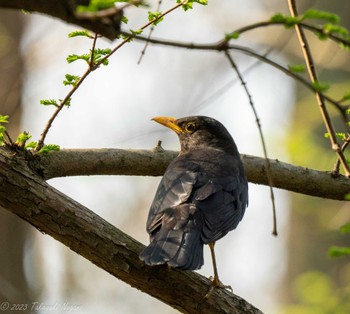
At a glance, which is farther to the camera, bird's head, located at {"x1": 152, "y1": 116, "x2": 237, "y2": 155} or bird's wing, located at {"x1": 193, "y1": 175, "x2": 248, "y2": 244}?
bird's head, located at {"x1": 152, "y1": 116, "x2": 237, "y2": 155}

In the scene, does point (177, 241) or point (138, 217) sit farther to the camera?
point (138, 217)

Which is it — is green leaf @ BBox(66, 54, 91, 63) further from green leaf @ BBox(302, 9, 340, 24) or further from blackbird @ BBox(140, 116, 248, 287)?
green leaf @ BBox(302, 9, 340, 24)

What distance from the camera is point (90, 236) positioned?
4.64 m

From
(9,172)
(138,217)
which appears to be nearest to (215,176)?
(9,172)

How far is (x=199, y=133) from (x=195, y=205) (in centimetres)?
179

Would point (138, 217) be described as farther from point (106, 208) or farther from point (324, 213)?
point (324, 213)

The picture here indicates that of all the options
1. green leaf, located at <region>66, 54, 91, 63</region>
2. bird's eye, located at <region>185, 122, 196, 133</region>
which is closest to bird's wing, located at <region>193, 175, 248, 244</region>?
bird's eye, located at <region>185, 122, 196, 133</region>

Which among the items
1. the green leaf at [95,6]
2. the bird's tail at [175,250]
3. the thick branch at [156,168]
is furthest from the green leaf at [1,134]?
the green leaf at [95,6]

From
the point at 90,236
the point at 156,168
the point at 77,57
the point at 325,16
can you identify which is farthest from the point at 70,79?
the point at 325,16

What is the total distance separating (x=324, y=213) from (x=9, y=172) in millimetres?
8025

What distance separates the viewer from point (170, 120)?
7.35 meters

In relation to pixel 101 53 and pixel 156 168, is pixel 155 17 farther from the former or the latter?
pixel 156 168

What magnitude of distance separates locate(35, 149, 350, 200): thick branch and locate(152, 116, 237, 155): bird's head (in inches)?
24.5

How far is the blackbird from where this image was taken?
16.0ft
